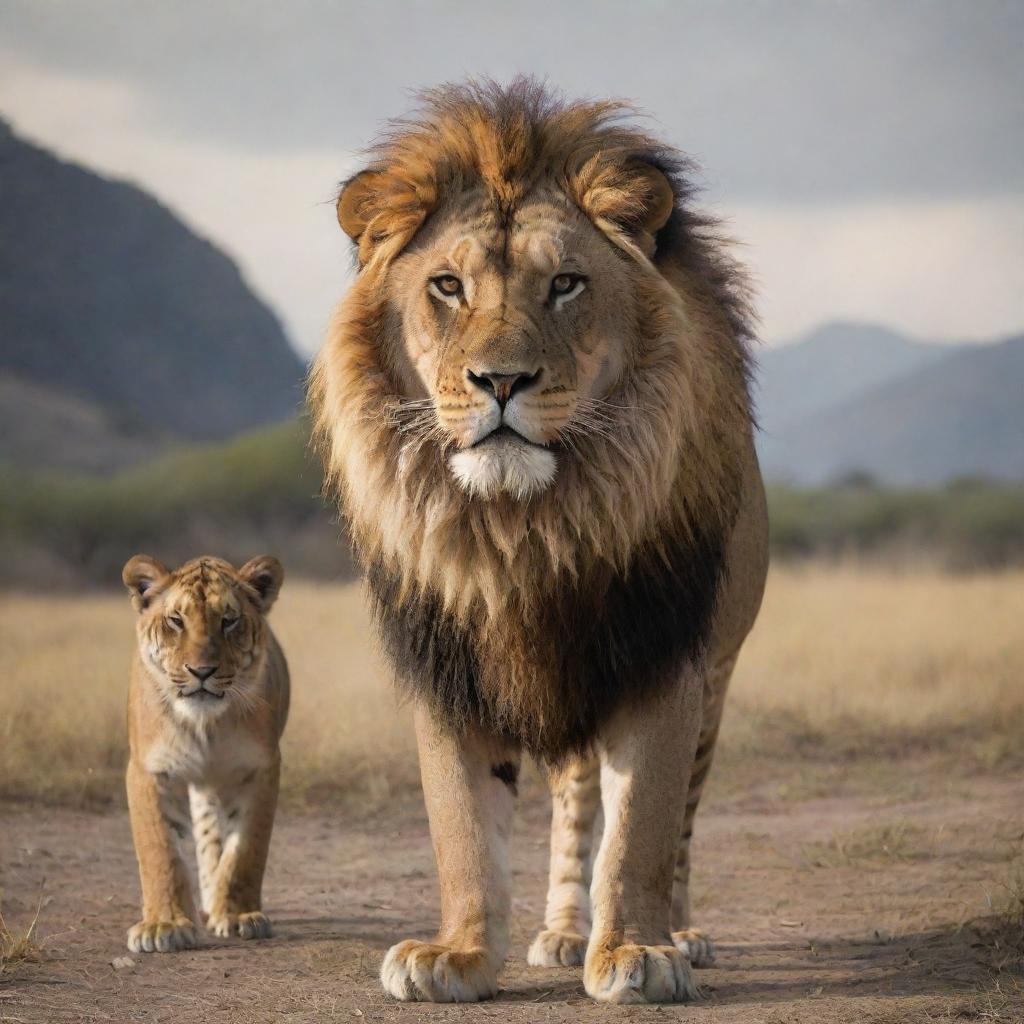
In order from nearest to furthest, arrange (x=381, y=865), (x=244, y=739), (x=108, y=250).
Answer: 1. (x=244, y=739)
2. (x=381, y=865)
3. (x=108, y=250)

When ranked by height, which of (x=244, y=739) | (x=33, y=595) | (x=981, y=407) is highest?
(x=981, y=407)

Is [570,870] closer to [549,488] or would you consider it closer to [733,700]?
→ [549,488]

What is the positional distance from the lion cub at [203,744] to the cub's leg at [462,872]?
101cm

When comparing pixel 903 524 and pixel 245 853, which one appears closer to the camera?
pixel 245 853

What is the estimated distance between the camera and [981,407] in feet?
286

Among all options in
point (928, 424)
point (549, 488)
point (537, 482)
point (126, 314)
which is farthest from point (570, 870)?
point (928, 424)

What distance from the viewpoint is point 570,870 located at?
4570 millimetres

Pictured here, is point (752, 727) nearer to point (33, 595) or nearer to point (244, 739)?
point (244, 739)

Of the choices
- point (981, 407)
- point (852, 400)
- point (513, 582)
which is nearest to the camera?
point (513, 582)

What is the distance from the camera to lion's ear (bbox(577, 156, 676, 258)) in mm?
3664

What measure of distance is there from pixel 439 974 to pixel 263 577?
67.6 inches

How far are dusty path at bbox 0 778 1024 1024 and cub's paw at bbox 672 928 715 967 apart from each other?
0.26 feet

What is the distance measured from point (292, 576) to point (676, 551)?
57.4 ft

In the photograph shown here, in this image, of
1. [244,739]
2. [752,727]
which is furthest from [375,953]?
[752,727]
